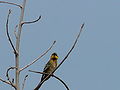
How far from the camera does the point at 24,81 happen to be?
3.21 metres

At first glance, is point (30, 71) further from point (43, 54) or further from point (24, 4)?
point (24, 4)

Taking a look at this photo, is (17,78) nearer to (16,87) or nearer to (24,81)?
(16,87)

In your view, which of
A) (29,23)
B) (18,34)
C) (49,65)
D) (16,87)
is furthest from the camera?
(49,65)

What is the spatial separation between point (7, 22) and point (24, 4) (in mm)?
246

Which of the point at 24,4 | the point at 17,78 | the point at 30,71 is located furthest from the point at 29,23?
the point at 17,78

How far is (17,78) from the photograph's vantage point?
2811mm

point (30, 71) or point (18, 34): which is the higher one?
point (18, 34)

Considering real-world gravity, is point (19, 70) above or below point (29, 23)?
below

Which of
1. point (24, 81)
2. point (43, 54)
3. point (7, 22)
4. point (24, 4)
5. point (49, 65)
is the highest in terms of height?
point (24, 4)

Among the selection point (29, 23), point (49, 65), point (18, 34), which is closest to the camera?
point (18, 34)

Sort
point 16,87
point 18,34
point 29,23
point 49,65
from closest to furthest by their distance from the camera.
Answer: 1. point 16,87
2. point 18,34
3. point 29,23
4. point 49,65

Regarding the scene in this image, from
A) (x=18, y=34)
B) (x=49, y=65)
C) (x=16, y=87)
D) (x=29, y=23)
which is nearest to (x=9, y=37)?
(x=18, y=34)

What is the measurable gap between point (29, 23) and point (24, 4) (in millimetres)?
225

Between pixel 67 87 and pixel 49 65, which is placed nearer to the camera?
pixel 67 87
